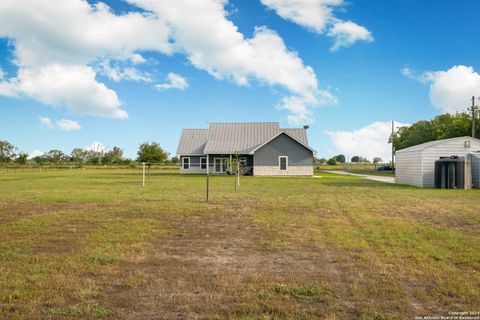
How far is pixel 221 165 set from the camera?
45.8m

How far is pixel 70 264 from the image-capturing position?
6211 millimetres

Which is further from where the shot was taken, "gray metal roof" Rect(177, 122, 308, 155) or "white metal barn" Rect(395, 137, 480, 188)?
A: "gray metal roof" Rect(177, 122, 308, 155)

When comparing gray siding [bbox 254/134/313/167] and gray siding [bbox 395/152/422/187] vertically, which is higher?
gray siding [bbox 254/134/313/167]

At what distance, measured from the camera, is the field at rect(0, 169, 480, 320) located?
14.8 feet

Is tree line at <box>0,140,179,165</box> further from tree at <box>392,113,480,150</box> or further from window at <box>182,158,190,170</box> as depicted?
tree at <box>392,113,480,150</box>

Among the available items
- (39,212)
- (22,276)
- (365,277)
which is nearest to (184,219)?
(39,212)

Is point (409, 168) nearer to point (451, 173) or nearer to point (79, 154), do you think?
point (451, 173)

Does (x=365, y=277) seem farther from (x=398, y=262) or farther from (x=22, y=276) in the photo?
(x=22, y=276)

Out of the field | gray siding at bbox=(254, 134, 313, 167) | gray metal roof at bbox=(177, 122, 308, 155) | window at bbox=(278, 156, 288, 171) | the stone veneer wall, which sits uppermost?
gray metal roof at bbox=(177, 122, 308, 155)

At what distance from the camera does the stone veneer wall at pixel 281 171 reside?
4172 cm

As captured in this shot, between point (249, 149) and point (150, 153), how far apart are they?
505 inches

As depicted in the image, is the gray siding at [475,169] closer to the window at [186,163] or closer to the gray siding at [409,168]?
the gray siding at [409,168]

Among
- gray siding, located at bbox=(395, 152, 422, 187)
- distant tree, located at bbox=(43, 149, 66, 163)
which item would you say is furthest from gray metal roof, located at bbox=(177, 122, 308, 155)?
distant tree, located at bbox=(43, 149, 66, 163)

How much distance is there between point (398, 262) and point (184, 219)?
6321 millimetres
